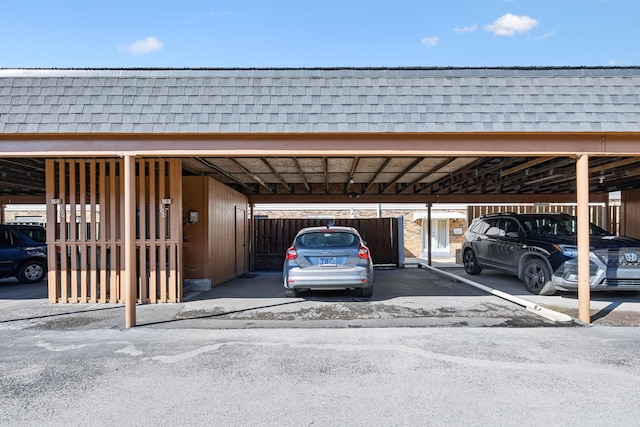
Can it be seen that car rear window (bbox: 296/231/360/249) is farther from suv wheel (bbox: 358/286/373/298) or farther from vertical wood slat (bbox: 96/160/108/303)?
vertical wood slat (bbox: 96/160/108/303)

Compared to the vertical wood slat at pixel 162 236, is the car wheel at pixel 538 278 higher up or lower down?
lower down

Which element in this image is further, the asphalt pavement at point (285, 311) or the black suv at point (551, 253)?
the black suv at point (551, 253)

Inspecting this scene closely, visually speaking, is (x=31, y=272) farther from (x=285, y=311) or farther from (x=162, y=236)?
(x=285, y=311)

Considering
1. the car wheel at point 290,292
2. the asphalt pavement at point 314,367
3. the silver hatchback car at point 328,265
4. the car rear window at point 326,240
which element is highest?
the car rear window at point 326,240

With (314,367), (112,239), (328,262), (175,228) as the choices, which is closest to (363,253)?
(328,262)

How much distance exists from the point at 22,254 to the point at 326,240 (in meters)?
8.11

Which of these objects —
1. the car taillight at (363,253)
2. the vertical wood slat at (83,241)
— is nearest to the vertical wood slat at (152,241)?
the vertical wood slat at (83,241)

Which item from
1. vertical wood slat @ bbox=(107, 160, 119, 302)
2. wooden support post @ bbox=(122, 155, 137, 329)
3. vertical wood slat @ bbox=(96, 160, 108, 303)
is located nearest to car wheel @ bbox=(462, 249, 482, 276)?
wooden support post @ bbox=(122, 155, 137, 329)

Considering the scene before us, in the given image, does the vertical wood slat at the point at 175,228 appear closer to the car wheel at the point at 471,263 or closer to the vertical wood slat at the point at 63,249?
the vertical wood slat at the point at 63,249

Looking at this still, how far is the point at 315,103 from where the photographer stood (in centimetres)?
536

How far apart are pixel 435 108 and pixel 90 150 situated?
496 centimetres

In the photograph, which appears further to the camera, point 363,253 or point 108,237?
point 108,237

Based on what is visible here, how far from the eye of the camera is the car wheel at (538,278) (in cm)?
731

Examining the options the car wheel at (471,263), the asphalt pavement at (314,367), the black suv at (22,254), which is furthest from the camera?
the car wheel at (471,263)
